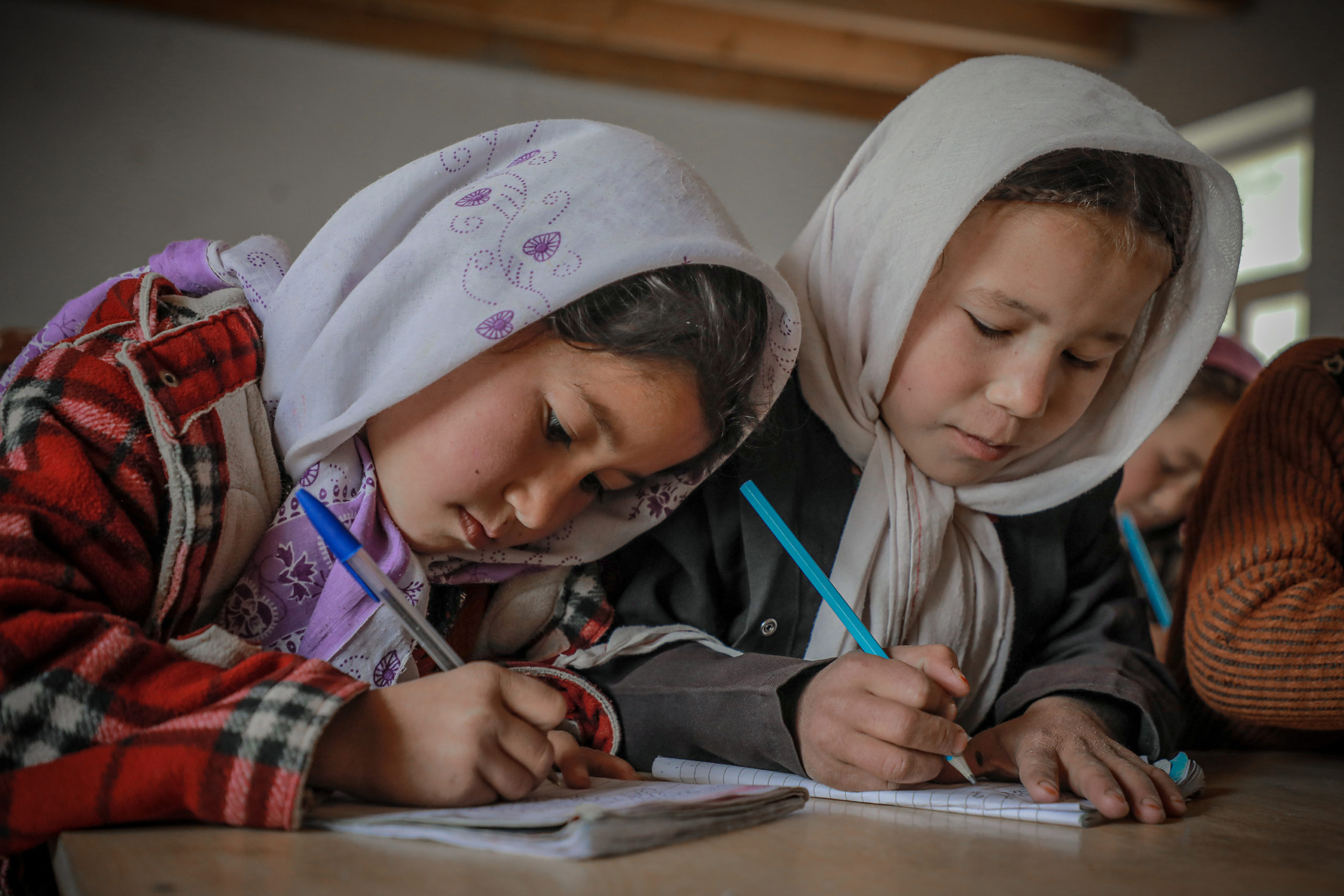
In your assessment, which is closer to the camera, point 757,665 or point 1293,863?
point 1293,863

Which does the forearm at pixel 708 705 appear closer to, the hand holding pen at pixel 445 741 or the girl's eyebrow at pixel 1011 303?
the hand holding pen at pixel 445 741

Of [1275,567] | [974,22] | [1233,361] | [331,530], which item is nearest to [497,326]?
[331,530]

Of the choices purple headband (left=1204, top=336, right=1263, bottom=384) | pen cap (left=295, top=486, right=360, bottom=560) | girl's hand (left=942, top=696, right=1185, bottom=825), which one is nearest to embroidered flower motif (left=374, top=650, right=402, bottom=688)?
pen cap (left=295, top=486, right=360, bottom=560)

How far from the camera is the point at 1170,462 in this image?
6.33 ft

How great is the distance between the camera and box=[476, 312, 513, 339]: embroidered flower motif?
81 centimetres

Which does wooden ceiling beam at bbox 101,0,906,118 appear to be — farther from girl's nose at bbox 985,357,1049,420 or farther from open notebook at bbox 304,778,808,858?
open notebook at bbox 304,778,808,858

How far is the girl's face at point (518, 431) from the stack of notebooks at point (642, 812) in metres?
0.23

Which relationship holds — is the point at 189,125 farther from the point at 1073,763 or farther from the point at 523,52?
the point at 1073,763

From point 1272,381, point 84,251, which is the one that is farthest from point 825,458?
point 84,251

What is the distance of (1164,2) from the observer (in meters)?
4.30

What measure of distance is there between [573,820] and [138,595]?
36 centimetres

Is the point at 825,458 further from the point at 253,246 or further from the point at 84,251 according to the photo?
the point at 84,251

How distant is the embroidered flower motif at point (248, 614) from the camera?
0.85 metres

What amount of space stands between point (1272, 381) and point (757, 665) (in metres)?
0.75
